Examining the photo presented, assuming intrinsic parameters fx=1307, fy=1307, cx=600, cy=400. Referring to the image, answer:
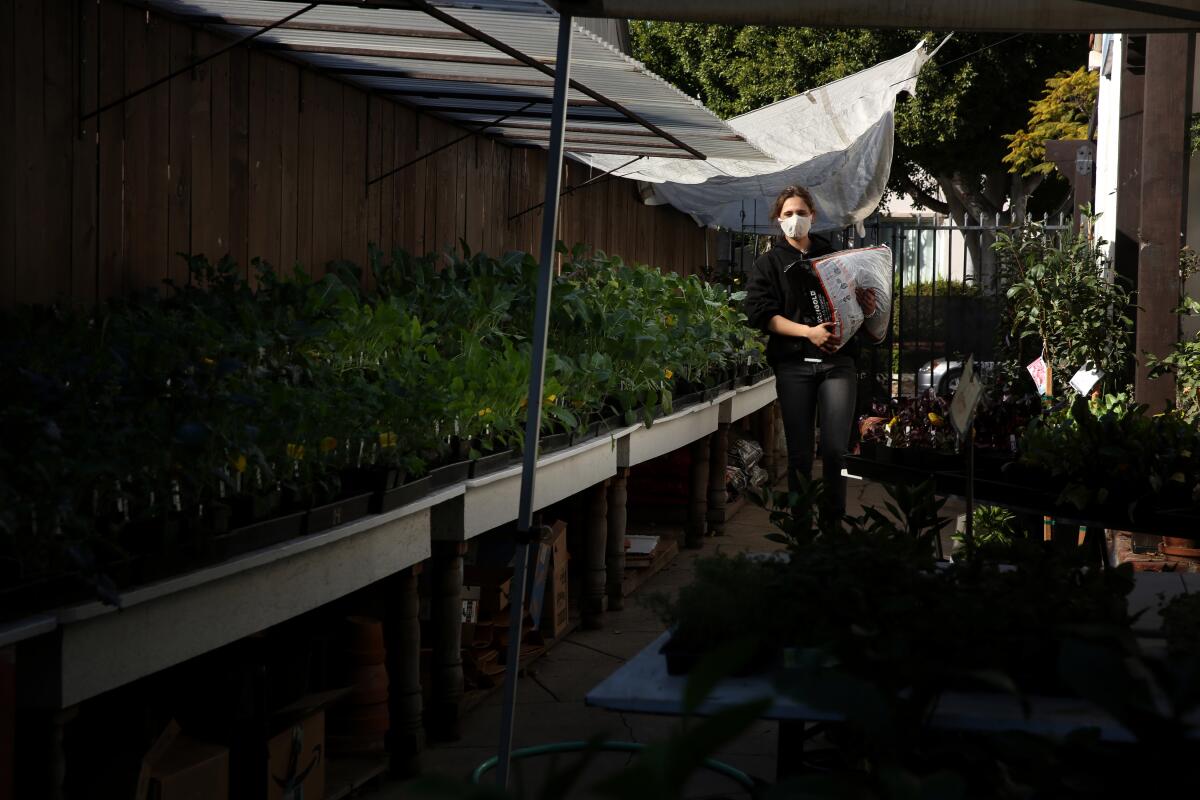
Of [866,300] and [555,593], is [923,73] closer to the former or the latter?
[866,300]

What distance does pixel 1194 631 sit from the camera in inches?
73.7

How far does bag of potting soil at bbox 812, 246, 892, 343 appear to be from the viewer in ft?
18.7

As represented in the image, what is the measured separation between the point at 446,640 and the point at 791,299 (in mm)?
2592

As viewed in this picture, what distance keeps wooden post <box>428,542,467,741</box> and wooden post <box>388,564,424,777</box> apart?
0.23 m

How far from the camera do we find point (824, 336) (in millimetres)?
5656

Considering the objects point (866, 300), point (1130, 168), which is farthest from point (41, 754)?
point (1130, 168)

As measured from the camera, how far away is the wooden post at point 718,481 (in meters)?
7.63

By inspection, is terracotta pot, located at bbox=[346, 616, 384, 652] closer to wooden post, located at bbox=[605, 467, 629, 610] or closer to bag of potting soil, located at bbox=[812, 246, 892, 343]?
wooden post, located at bbox=[605, 467, 629, 610]

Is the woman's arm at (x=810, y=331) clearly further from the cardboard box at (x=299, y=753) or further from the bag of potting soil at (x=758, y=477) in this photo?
the bag of potting soil at (x=758, y=477)

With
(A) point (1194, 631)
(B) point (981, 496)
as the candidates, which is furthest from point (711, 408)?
(A) point (1194, 631)

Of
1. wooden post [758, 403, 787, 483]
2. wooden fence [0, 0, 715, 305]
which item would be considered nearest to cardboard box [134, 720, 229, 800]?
wooden fence [0, 0, 715, 305]

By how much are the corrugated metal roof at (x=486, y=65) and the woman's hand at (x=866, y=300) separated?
1.09m

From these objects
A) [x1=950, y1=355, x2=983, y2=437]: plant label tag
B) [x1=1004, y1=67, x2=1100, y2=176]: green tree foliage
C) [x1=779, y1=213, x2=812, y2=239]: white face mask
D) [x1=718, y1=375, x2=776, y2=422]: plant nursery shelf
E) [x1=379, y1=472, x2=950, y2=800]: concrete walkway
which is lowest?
[x1=379, y1=472, x2=950, y2=800]: concrete walkway

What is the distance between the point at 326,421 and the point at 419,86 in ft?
9.51
